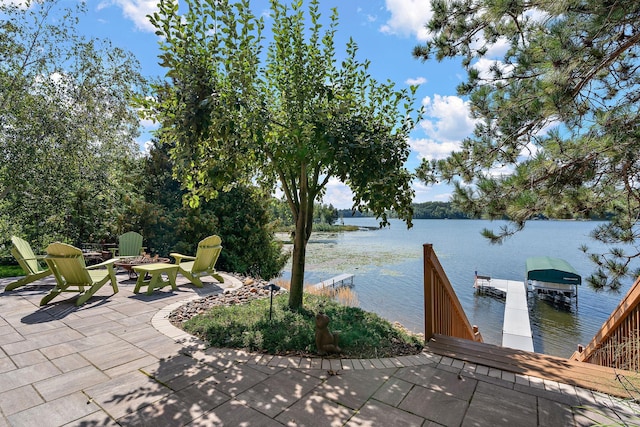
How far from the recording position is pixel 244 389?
2.35m

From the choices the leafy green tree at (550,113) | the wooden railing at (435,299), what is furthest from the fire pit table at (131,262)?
the leafy green tree at (550,113)

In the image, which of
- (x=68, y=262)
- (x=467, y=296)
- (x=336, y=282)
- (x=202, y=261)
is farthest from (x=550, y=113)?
(x=467, y=296)

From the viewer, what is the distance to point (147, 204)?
8.56 m

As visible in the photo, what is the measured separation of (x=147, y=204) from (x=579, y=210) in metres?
9.61

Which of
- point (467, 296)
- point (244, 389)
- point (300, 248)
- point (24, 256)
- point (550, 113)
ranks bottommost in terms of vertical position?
point (467, 296)

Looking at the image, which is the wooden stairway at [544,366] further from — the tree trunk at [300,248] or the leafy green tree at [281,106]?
the tree trunk at [300,248]

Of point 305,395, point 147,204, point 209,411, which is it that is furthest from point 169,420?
point 147,204

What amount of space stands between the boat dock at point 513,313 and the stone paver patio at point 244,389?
25.9 ft

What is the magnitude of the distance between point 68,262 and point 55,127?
690 cm

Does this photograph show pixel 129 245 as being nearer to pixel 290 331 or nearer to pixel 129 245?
pixel 129 245

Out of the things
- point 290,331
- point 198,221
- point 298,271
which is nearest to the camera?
point 290,331

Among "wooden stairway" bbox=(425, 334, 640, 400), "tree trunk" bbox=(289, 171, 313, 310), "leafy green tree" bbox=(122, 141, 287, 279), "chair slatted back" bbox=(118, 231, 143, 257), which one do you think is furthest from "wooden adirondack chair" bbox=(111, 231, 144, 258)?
"wooden stairway" bbox=(425, 334, 640, 400)

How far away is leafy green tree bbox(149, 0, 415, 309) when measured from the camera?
11.1ft

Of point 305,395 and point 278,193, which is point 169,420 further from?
point 278,193
